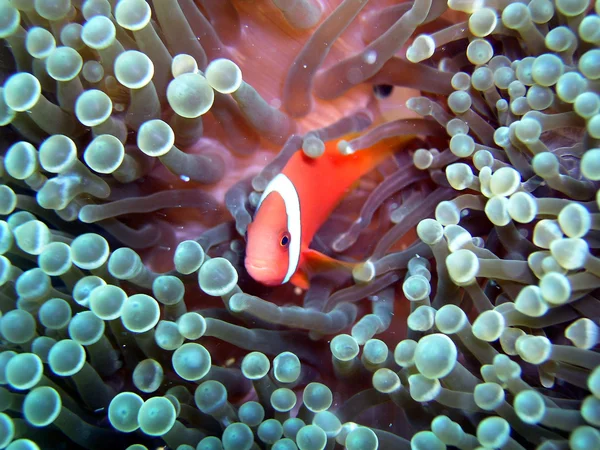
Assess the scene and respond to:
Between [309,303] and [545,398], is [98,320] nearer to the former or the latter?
[309,303]

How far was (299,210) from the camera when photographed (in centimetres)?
112

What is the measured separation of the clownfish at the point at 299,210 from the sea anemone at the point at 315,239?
35 mm

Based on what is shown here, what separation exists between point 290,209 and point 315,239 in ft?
0.47

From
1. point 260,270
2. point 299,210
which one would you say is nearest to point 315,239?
point 299,210

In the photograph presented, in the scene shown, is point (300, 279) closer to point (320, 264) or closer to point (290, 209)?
point (320, 264)

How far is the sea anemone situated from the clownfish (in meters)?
0.04

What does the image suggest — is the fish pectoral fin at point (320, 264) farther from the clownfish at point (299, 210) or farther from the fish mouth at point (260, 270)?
the fish mouth at point (260, 270)

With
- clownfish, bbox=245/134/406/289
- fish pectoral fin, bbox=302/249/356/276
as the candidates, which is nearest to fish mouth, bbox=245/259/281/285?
clownfish, bbox=245/134/406/289

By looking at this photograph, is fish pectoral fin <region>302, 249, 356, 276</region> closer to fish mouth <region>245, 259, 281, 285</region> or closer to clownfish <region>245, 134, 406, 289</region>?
clownfish <region>245, 134, 406, 289</region>

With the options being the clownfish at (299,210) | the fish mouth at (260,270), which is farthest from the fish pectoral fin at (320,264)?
the fish mouth at (260,270)

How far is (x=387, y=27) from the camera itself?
1151mm

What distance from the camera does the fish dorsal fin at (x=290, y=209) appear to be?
1.09 meters

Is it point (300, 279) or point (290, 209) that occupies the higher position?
point (290, 209)

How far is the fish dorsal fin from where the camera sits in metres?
1.09
